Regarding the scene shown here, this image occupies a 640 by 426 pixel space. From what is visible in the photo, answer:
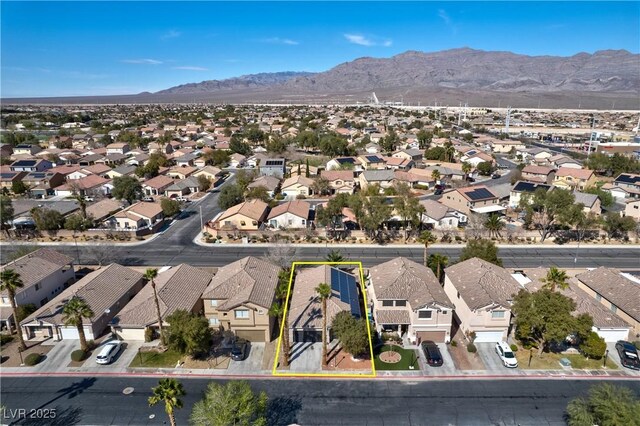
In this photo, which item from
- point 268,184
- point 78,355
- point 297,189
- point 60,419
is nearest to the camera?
point 60,419

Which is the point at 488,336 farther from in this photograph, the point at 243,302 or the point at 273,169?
the point at 273,169

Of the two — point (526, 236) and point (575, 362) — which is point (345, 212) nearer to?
point (526, 236)

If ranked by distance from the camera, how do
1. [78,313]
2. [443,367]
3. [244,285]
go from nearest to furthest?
1. [443,367]
2. [78,313]
3. [244,285]

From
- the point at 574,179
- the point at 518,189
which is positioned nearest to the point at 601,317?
the point at 518,189

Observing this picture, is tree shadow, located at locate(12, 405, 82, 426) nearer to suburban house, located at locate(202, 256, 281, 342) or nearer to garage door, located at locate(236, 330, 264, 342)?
suburban house, located at locate(202, 256, 281, 342)

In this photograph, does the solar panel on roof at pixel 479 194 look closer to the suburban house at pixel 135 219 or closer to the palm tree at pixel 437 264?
the palm tree at pixel 437 264

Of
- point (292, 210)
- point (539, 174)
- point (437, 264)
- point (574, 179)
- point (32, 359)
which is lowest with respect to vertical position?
point (32, 359)

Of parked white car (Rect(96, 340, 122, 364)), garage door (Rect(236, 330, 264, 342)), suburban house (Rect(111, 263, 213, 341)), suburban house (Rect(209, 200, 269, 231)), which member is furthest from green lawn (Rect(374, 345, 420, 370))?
suburban house (Rect(209, 200, 269, 231))
